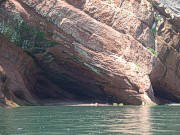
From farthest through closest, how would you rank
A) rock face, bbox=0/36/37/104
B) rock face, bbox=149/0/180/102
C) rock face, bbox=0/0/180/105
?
rock face, bbox=149/0/180/102
rock face, bbox=0/0/180/105
rock face, bbox=0/36/37/104

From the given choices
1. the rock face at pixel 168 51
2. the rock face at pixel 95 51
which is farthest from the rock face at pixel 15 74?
the rock face at pixel 168 51

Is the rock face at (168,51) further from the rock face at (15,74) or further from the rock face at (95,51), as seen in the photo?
the rock face at (15,74)

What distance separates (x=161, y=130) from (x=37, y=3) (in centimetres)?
3147

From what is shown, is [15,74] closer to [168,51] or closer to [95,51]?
[95,51]

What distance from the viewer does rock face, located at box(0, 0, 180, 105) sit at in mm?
49500

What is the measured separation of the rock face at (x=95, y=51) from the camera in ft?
162

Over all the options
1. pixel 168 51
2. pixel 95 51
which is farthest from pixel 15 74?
pixel 168 51

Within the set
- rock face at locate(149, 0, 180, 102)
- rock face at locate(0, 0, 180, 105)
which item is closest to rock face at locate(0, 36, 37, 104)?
rock face at locate(0, 0, 180, 105)

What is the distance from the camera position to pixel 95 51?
1997 inches

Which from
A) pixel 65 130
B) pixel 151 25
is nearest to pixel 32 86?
pixel 151 25

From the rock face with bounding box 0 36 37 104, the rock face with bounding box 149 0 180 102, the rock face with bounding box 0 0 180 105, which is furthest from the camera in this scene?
the rock face with bounding box 149 0 180 102

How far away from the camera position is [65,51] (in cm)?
4969

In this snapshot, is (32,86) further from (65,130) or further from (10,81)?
(65,130)

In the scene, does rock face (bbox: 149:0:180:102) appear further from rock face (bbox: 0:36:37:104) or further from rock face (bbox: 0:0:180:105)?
rock face (bbox: 0:36:37:104)
